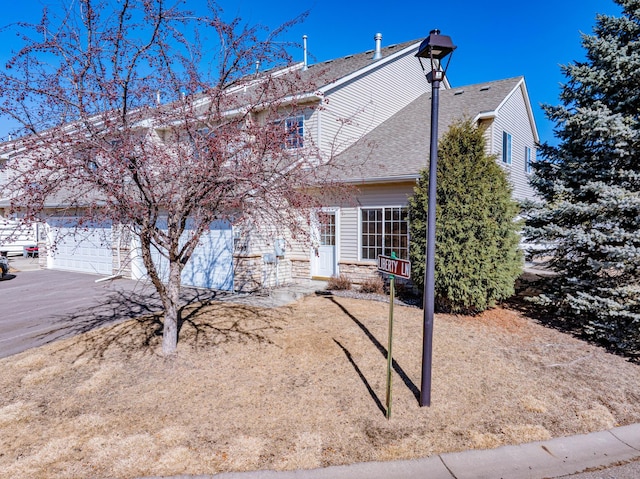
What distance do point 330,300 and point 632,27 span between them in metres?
8.71

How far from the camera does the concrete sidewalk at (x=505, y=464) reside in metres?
3.46

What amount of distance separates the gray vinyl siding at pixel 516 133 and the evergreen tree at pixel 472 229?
202 inches

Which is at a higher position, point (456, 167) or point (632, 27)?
point (632, 27)

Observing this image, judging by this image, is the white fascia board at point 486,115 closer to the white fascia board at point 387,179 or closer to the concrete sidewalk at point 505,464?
the white fascia board at point 387,179

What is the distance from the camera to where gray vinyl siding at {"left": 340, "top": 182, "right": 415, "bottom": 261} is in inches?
429

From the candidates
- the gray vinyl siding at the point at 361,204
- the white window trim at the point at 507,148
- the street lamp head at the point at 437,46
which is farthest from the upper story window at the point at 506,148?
the street lamp head at the point at 437,46

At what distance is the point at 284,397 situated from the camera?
484 cm

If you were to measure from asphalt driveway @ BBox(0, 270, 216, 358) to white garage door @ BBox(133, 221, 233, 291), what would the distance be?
544 mm

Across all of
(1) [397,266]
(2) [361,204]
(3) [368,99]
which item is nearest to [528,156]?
(3) [368,99]

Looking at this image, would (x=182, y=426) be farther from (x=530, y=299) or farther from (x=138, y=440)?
(x=530, y=299)

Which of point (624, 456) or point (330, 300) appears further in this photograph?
point (330, 300)

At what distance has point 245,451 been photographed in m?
3.77

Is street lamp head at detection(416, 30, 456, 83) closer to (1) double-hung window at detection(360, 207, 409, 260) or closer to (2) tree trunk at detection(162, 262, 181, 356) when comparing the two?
(2) tree trunk at detection(162, 262, 181, 356)

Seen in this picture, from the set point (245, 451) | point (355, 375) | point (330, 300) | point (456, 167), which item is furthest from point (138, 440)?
point (456, 167)
